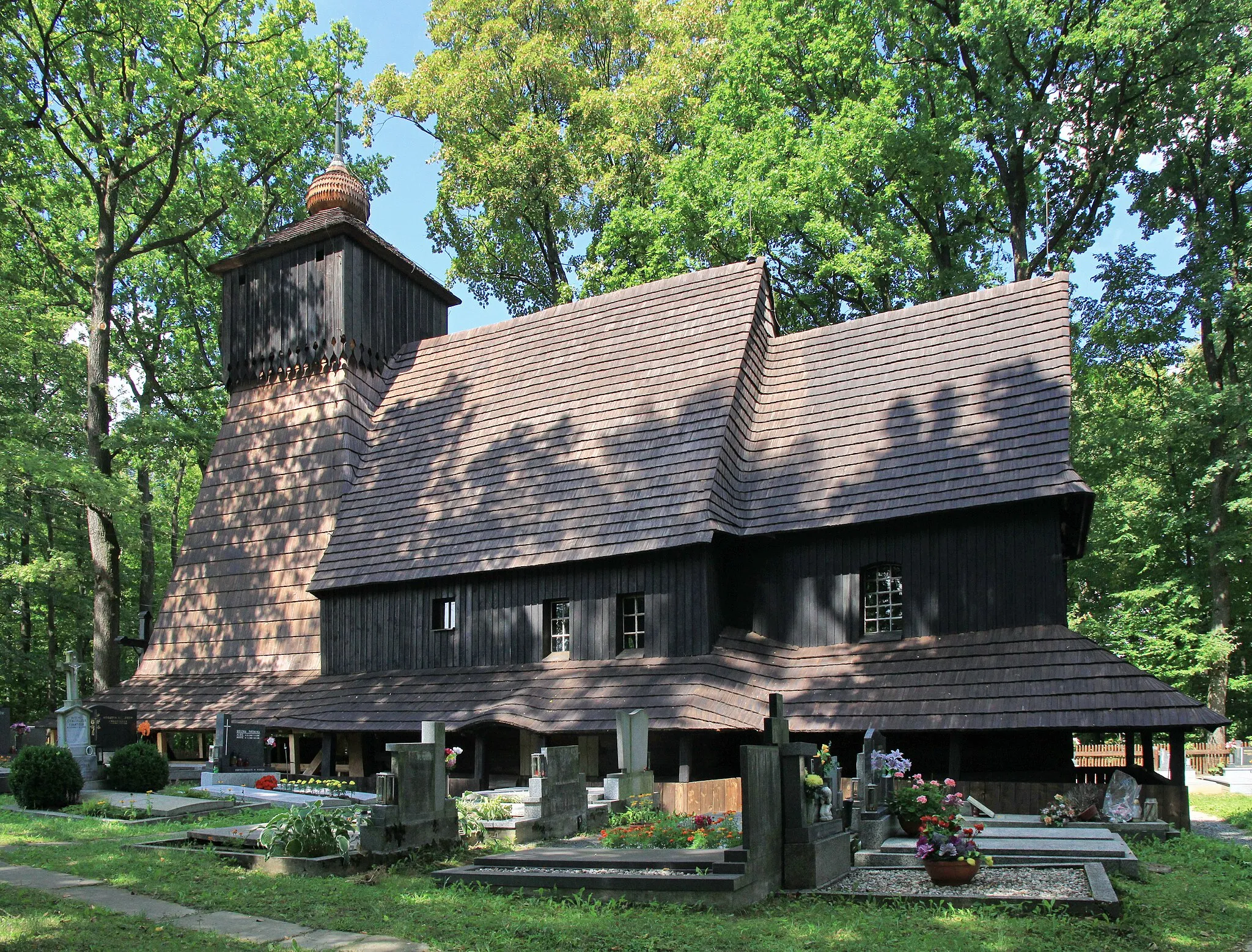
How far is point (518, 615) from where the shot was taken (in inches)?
814

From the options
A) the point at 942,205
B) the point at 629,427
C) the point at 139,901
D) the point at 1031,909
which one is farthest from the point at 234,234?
the point at 1031,909

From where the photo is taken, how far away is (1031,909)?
346 inches

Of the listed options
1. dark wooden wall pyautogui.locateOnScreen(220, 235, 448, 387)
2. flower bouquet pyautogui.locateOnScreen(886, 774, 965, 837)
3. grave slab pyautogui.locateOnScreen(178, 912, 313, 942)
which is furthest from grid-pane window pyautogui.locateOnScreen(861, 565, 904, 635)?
dark wooden wall pyautogui.locateOnScreen(220, 235, 448, 387)

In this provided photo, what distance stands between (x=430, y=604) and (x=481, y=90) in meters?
21.1

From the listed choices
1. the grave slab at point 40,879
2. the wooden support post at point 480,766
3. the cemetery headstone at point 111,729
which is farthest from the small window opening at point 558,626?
the grave slab at point 40,879

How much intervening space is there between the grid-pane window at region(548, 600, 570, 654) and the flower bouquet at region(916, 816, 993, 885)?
10.9 m

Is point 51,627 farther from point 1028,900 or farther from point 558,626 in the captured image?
point 1028,900

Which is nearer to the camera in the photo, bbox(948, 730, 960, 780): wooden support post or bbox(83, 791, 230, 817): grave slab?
bbox(83, 791, 230, 817): grave slab

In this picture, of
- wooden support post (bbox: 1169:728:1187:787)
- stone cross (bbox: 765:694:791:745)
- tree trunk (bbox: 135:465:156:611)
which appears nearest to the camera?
stone cross (bbox: 765:694:791:745)

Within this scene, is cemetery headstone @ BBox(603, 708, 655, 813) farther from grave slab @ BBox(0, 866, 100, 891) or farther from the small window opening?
grave slab @ BBox(0, 866, 100, 891)

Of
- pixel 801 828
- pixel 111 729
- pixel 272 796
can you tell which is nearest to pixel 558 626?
pixel 272 796

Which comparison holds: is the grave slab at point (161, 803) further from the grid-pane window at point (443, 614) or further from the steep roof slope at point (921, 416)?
the steep roof slope at point (921, 416)

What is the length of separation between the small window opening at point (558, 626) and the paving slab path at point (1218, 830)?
11.0 m

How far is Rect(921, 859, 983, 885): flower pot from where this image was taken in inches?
392
